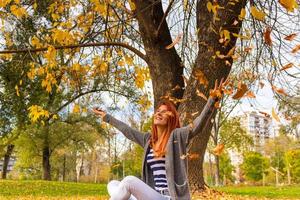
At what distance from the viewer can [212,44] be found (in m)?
6.36

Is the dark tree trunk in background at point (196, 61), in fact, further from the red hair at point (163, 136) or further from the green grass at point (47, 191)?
the green grass at point (47, 191)

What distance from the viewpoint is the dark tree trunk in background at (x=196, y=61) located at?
250 inches

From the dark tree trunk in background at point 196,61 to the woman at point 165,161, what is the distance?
223 cm

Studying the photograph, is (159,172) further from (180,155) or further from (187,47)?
(187,47)

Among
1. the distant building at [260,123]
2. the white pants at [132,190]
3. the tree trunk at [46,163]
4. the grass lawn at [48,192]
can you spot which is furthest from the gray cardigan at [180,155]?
the tree trunk at [46,163]

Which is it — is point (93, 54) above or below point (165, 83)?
above

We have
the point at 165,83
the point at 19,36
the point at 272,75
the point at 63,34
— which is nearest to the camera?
the point at 63,34

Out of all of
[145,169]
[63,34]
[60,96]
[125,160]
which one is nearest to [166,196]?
[145,169]

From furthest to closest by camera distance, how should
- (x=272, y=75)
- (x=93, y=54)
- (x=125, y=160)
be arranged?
(x=125, y=160), (x=93, y=54), (x=272, y=75)

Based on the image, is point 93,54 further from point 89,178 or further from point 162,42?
point 89,178

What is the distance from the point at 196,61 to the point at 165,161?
120 inches

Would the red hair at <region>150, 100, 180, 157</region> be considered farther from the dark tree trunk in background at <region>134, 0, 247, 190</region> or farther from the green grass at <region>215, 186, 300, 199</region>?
the green grass at <region>215, 186, 300, 199</region>

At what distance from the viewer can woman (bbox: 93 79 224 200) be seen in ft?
11.8

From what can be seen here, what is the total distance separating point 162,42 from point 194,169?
2095 millimetres
